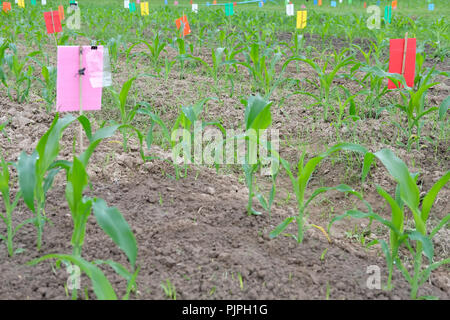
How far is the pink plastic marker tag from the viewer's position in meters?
2.32

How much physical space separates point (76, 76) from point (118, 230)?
4.17ft

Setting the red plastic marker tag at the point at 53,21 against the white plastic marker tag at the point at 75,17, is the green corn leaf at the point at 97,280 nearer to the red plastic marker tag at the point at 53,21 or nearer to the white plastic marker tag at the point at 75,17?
the white plastic marker tag at the point at 75,17

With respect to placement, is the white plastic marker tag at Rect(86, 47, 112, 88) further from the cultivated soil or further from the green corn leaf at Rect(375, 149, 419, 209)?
the green corn leaf at Rect(375, 149, 419, 209)

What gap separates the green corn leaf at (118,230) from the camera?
1.31 meters

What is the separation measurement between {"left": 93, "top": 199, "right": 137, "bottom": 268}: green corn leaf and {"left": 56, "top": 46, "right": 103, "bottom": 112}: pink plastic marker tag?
3.81 ft

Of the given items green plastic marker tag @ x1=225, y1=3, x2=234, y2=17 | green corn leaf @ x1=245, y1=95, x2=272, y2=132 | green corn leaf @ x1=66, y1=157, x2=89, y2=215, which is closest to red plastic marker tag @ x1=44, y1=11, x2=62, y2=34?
green plastic marker tag @ x1=225, y1=3, x2=234, y2=17

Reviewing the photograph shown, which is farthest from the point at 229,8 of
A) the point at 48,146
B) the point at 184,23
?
the point at 48,146

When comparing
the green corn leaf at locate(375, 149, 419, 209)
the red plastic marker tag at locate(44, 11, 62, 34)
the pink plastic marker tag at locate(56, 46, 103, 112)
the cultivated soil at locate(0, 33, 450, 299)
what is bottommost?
the cultivated soil at locate(0, 33, 450, 299)

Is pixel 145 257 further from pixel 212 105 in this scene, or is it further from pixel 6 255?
pixel 212 105

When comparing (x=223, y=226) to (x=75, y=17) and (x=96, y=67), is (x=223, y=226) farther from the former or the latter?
(x=75, y=17)

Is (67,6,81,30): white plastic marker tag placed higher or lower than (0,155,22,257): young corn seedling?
higher

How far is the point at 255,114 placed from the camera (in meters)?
1.94

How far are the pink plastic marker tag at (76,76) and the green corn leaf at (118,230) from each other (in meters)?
1.16

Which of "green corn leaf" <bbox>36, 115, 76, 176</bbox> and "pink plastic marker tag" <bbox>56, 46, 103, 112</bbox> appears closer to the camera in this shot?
"green corn leaf" <bbox>36, 115, 76, 176</bbox>
